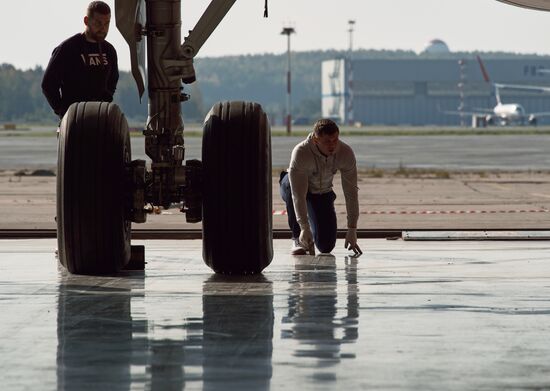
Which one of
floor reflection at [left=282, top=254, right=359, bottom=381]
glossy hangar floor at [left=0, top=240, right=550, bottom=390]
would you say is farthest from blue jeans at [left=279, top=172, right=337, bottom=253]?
floor reflection at [left=282, top=254, right=359, bottom=381]

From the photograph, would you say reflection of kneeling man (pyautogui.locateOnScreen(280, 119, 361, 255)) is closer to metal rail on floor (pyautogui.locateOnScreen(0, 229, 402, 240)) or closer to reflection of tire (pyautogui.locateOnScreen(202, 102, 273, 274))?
reflection of tire (pyautogui.locateOnScreen(202, 102, 273, 274))

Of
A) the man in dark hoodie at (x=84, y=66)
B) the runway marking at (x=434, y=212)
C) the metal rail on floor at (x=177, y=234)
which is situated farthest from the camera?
the runway marking at (x=434, y=212)

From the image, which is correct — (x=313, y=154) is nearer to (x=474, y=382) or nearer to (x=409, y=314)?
(x=409, y=314)

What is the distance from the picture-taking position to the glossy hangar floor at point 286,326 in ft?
20.8

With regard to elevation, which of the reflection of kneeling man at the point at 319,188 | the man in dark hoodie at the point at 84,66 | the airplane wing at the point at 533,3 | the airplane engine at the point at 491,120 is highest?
the airplane wing at the point at 533,3

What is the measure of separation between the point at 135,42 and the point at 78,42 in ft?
3.92

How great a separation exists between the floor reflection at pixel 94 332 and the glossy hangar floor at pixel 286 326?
12mm

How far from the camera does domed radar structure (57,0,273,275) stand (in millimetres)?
10875

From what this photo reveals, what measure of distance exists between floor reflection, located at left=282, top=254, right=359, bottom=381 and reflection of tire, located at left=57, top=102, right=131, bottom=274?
1.46 meters

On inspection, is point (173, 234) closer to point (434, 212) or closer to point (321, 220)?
point (321, 220)

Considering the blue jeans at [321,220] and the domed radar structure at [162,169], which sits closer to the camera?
the domed radar structure at [162,169]

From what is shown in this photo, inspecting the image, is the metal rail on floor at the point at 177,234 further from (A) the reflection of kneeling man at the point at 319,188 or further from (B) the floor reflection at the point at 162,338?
(B) the floor reflection at the point at 162,338

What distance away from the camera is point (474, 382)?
6.13m

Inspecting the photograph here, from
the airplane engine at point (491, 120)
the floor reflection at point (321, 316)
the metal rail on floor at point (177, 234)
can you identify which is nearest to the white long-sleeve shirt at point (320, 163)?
the floor reflection at point (321, 316)
